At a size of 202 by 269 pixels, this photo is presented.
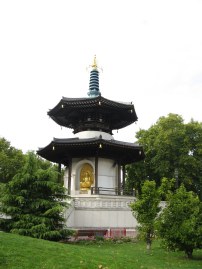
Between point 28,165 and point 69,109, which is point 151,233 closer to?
point 28,165

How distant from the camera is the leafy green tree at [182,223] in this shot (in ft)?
36.4

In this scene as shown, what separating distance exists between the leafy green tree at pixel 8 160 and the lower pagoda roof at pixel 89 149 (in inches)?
473

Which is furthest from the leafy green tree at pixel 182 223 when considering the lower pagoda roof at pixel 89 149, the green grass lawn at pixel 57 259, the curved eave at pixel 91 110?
the curved eave at pixel 91 110

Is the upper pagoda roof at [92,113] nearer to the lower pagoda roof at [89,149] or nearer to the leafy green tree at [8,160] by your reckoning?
the lower pagoda roof at [89,149]

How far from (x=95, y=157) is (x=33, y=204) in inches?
334

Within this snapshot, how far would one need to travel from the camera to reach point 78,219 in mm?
19859

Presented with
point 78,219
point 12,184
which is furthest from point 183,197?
point 78,219

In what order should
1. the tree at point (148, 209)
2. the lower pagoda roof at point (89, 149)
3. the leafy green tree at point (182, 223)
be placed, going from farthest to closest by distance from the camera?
the lower pagoda roof at point (89, 149)
the tree at point (148, 209)
the leafy green tree at point (182, 223)

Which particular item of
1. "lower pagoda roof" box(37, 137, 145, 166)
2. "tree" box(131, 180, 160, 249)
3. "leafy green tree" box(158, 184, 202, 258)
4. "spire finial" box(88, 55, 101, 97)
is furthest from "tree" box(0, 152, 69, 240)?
"spire finial" box(88, 55, 101, 97)

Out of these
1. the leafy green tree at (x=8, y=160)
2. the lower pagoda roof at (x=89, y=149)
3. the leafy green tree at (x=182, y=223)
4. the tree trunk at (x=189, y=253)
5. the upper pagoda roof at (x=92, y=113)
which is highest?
the upper pagoda roof at (x=92, y=113)

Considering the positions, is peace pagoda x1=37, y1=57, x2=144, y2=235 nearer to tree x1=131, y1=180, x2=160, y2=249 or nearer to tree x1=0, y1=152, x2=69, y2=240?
tree x1=0, y1=152, x2=69, y2=240

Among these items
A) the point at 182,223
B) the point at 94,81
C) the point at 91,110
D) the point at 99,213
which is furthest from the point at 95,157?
the point at 182,223

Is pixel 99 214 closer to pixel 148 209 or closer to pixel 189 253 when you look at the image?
pixel 148 209

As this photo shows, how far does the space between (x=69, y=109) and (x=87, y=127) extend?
1850 mm
